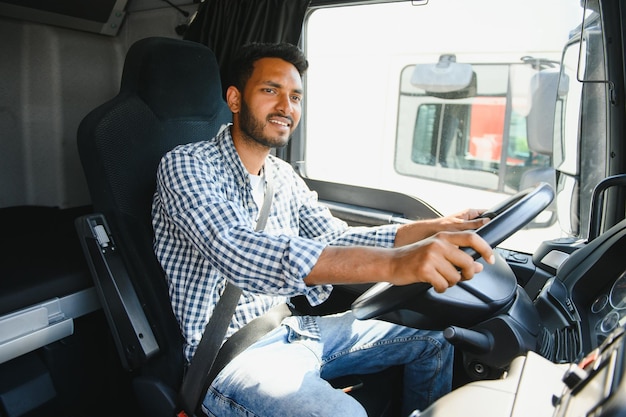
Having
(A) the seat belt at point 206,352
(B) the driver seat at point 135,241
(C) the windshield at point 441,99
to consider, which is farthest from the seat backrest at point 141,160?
(C) the windshield at point 441,99

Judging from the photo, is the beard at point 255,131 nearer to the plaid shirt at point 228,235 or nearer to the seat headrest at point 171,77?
the plaid shirt at point 228,235

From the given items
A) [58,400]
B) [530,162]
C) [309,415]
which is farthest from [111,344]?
[530,162]

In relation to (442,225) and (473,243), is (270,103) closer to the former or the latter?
(442,225)

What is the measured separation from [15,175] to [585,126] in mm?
3029

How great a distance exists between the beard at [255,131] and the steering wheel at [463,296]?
0.67m

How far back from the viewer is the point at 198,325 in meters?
1.42

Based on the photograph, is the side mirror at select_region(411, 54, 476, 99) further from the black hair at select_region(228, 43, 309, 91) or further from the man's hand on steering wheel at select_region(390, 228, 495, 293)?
the man's hand on steering wheel at select_region(390, 228, 495, 293)

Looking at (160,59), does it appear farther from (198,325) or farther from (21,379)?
(21,379)

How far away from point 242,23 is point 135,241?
4.75 ft

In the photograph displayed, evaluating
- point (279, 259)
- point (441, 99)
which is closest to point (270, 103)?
point (279, 259)

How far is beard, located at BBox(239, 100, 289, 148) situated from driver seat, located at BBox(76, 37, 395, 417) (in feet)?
0.95

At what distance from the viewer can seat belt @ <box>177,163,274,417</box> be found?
1.31m

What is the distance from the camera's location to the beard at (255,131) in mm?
1622

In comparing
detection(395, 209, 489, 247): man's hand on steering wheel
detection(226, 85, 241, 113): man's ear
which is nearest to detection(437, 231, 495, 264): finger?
detection(395, 209, 489, 247): man's hand on steering wheel
